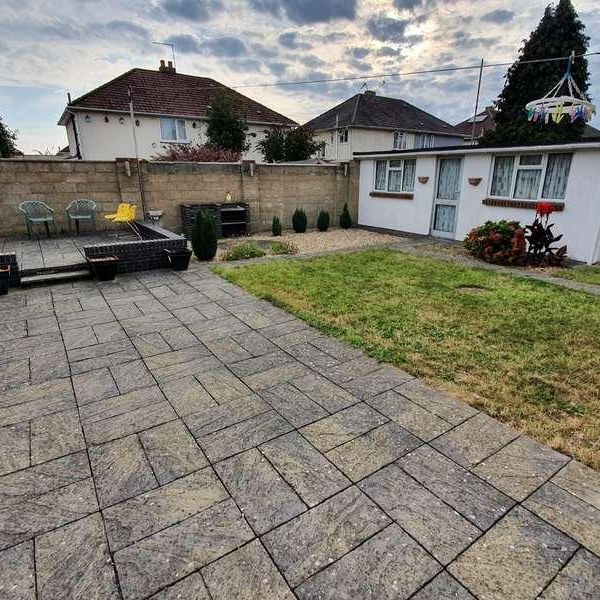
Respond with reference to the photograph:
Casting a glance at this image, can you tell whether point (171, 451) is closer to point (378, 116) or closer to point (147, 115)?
point (147, 115)

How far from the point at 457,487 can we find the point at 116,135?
1971cm

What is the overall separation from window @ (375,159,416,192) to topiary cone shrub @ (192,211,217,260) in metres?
6.71

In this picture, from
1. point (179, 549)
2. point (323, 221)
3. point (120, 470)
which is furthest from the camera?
point (323, 221)

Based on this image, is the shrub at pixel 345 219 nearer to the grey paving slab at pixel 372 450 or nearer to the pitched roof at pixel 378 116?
the grey paving slab at pixel 372 450

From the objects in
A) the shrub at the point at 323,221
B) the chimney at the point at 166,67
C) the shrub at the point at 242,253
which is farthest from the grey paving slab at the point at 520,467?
the chimney at the point at 166,67

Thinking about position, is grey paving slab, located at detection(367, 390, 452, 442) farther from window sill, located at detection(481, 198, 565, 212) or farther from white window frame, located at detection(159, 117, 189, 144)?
white window frame, located at detection(159, 117, 189, 144)

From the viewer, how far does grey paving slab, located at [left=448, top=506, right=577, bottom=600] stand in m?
1.62

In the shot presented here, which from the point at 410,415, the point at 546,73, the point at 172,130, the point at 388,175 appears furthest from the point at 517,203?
the point at 546,73

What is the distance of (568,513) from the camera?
6.56 ft

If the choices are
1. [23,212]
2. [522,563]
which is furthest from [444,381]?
[23,212]

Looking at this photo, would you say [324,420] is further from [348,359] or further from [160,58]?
Answer: [160,58]

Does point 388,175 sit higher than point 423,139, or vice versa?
point 423,139

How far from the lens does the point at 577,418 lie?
112 inches

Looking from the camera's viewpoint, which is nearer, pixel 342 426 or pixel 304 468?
pixel 304 468
